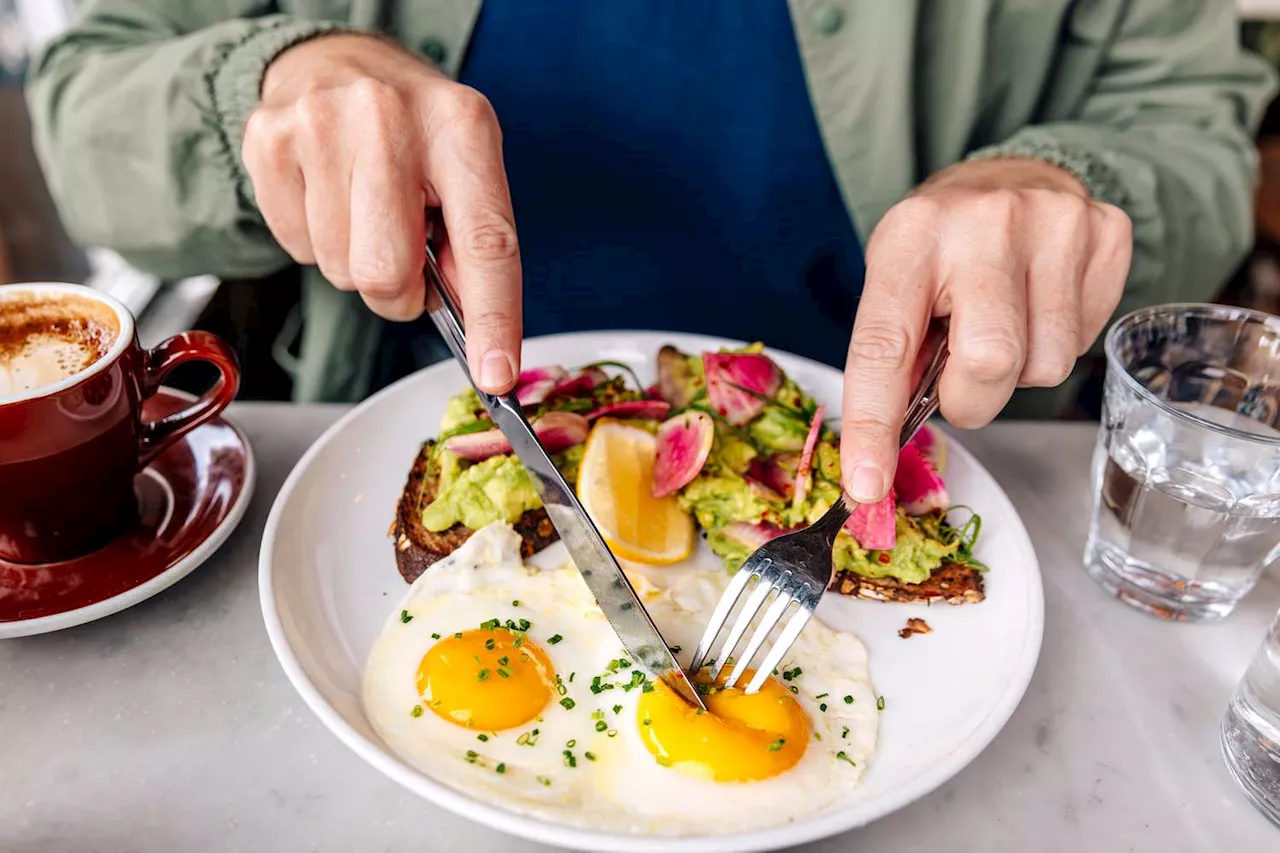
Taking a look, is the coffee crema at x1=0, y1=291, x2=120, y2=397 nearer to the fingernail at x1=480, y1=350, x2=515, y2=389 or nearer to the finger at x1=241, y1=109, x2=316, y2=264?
the finger at x1=241, y1=109, x2=316, y2=264

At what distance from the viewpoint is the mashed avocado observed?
1338 mm

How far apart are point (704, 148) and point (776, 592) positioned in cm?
127

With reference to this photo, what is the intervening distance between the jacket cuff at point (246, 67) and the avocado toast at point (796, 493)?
35.4 inches

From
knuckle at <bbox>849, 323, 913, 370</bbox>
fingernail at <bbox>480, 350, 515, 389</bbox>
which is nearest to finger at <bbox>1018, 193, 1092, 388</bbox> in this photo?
knuckle at <bbox>849, 323, 913, 370</bbox>

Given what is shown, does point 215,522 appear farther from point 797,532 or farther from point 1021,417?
point 1021,417

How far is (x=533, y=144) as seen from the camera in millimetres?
2031

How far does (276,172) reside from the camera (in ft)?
4.32

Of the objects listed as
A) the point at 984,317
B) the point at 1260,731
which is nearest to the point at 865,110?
the point at 984,317

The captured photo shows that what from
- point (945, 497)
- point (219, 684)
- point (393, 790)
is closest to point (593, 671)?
point (393, 790)

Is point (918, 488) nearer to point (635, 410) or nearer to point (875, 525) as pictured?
point (875, 525)

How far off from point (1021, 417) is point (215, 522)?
190 cm

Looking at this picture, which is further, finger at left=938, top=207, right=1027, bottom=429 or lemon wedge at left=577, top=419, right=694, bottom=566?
lemon wedge at left=577, top=419, right=694, bottom=566

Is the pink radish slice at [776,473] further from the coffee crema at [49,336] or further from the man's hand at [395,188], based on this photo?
the coffee crema at [49,336]

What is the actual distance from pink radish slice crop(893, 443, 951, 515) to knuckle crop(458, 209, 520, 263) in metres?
0.68
